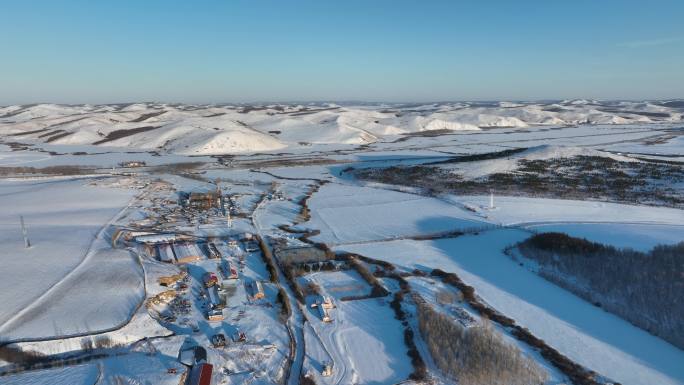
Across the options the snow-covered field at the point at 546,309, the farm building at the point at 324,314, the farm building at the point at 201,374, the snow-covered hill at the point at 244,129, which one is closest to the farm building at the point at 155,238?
the snow-covered field at the point at 546,309

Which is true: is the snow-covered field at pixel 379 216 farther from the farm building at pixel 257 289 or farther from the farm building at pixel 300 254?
the farm building at pixel 257 289

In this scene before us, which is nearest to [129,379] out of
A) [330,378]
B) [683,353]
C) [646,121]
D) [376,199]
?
[330,378]

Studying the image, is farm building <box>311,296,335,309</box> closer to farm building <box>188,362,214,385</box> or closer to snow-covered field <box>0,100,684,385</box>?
snow-covered field <box>0,100,684,385</box>

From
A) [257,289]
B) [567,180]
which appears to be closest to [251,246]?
[257,289]

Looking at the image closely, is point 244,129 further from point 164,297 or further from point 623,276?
point 623,276

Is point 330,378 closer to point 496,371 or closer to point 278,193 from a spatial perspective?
point 496,371

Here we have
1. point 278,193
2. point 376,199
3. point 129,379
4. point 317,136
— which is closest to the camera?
point 129,379

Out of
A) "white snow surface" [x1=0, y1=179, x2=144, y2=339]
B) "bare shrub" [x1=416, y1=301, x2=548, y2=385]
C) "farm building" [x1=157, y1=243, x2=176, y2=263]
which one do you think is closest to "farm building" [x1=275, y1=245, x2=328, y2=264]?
"farm building" [x1=157, y1=243, x2=176, y2=263]
